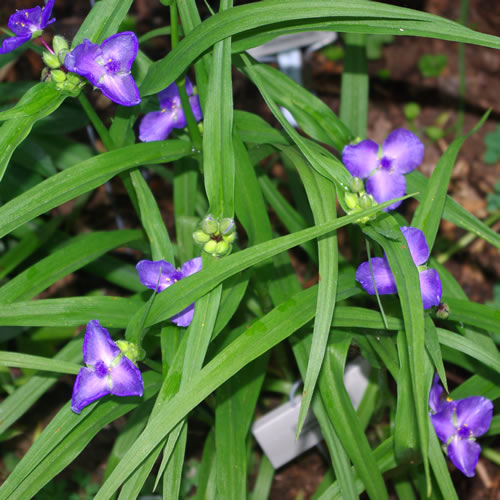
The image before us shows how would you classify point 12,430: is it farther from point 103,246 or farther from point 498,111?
point 498,111

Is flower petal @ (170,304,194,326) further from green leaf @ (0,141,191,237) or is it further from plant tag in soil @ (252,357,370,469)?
plant tag in soil @ (252,357,370,469)

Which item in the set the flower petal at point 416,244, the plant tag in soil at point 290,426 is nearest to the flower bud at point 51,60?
the flower petal at point 416,244

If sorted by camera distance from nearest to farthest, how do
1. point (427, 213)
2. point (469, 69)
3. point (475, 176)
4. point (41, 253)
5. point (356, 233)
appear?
1. point (427, 213)
2. point (356, 233)
3. point (41, 253)
4. point (475, 176)
5. point (469, 69)

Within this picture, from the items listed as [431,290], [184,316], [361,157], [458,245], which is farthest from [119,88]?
[458,245]

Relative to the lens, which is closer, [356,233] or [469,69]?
[356,233]

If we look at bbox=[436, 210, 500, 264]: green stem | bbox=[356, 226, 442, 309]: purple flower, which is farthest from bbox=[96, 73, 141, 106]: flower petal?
bbox=[436, 210, 500, 264]: green stem

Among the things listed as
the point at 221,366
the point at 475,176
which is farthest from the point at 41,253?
the point at 475,176

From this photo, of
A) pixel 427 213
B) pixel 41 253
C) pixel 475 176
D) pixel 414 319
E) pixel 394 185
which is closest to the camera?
pixel 414 319
